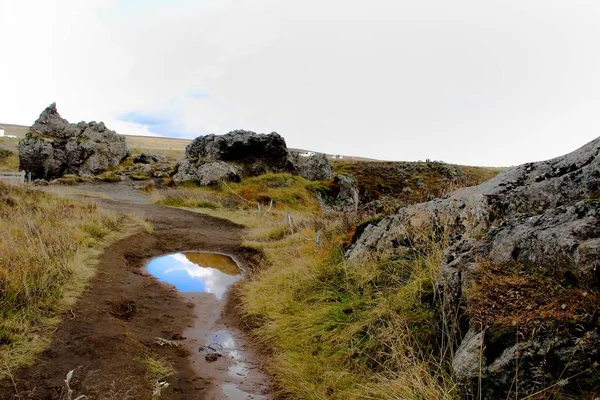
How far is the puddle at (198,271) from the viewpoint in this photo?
880 cm

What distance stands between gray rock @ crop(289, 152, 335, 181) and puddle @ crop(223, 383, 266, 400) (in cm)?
2544

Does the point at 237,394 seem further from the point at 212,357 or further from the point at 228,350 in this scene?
the point at 228,350

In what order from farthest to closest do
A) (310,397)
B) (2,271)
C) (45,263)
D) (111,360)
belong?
(45,263) < (2,271) < (111,360) < (310,397)

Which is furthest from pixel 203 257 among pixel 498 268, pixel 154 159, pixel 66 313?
pixel 154 159

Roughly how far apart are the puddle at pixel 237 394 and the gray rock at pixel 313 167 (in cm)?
2544

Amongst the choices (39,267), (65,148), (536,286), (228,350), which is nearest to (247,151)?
(65,148)

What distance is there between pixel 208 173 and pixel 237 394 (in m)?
21.9

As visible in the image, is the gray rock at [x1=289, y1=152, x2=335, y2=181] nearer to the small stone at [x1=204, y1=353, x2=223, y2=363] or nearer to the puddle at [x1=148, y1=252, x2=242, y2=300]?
the puddle at [x1=148, y1=252, x2=242, y2=300]

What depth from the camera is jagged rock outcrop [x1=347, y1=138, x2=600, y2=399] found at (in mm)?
2920

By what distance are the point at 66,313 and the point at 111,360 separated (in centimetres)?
150

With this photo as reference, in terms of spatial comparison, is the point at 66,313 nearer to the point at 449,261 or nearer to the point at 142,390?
the point at 142,390

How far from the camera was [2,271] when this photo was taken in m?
5.59

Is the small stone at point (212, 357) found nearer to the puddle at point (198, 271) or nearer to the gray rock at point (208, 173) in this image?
the puddle at point (198, 271)

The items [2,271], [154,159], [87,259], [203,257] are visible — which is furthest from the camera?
[154,159]
